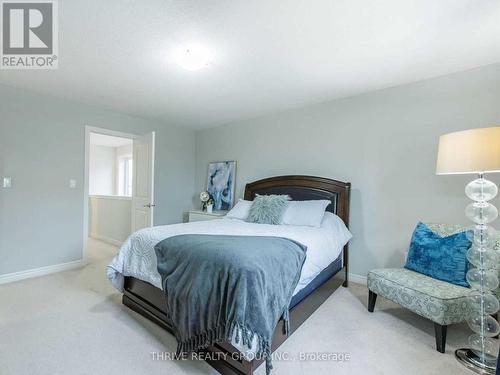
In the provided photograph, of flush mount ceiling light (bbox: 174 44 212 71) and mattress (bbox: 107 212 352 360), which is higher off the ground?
flush mount ceiling light (bbox: 174 44 212 71)

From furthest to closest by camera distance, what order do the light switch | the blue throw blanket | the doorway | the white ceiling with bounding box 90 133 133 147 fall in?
1. the white ceiling with bounding box 90 133 133 147
2. the doorway
3. the light switch
4. the blue throw blanket

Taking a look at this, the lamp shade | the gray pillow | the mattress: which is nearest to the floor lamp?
the lamp shade

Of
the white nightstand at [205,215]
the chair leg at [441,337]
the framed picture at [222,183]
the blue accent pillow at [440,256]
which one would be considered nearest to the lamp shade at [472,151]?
the blue accent pillow at [440,256]

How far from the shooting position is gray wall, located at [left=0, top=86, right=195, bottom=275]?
2.98 metres

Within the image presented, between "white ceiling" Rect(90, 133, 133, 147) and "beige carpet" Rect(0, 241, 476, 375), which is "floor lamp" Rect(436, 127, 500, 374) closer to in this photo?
"beige carpet" Rect(0, 241, 476, 375)

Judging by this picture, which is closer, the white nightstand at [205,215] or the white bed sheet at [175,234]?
the white bed sheet at [175,234]

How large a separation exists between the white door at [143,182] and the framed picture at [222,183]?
128 cm

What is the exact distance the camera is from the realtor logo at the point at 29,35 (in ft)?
5.59

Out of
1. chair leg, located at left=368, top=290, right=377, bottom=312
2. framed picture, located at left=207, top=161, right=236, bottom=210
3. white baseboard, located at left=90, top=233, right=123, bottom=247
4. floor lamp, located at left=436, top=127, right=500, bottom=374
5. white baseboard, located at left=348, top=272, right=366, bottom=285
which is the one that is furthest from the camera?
white baseboard, located at left=90, top=233, right=123, bottom=247

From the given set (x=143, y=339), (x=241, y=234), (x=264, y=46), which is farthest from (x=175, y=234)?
(x=264, y=46)

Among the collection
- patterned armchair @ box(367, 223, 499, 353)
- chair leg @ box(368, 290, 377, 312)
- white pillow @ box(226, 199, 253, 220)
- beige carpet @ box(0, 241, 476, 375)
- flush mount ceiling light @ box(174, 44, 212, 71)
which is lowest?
beige carpet @ box(0, 241, 476, 375)

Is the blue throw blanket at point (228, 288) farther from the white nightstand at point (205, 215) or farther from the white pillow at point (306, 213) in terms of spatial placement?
the white nightstand at point (205, 215)

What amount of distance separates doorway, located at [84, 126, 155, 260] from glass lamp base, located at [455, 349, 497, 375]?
11.4ft

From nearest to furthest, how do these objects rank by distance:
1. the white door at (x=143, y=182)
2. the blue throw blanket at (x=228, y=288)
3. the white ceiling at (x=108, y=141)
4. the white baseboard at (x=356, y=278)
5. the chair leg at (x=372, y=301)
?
1. the blue throw blanket at (x=228, y=288)
2. the chair leg at (x=372, y=301)
3. the white baseboard at (x=356, y=278)
4. the white door at (x=143, y=182)
5. the white ceiling at (x=108, y=141)
